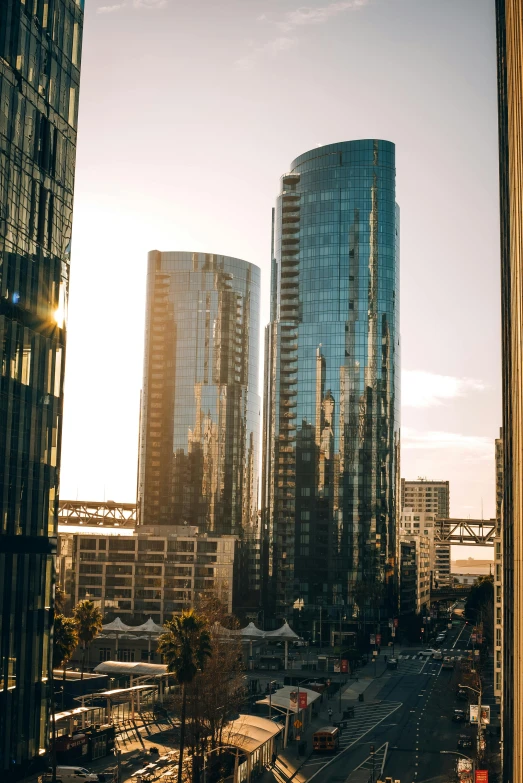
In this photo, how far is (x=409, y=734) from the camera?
12019 centimetres

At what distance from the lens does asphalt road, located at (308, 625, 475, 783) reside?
328ft

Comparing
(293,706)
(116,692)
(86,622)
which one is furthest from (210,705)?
(86,622)

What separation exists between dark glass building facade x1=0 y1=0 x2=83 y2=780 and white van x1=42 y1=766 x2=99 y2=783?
12328 millimetres

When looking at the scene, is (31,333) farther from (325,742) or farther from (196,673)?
(325,742)

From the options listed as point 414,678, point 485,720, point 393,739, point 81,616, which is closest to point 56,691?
point 81,616

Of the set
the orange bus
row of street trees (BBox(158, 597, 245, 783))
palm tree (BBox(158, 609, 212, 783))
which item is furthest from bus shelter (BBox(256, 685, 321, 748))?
palm tree (BBox(158, 609, 212, 783))

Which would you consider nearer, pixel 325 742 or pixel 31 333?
pixel 31 333

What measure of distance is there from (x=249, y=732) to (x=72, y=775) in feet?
74.7

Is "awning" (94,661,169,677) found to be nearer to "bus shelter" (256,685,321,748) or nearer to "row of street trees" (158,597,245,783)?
"row of street trees" (158,597,245,783)

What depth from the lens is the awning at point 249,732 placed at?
100 meters

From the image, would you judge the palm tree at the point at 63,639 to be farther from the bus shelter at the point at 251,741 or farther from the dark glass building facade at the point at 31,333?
the bus shelter at the point at 251,741

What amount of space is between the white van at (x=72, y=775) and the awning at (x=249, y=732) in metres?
14.7

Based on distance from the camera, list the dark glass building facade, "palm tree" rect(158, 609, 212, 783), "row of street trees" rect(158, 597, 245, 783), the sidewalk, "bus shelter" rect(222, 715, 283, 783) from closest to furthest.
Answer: the dark glass building facade → "palm tree" rect(158, 609, 212, 783) → "row of street trees" rect(158, 597, 245, 783) → "bus shelter" rect(222, 715, 283, 783) → the sidewalk

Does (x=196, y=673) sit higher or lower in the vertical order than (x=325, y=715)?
higher
